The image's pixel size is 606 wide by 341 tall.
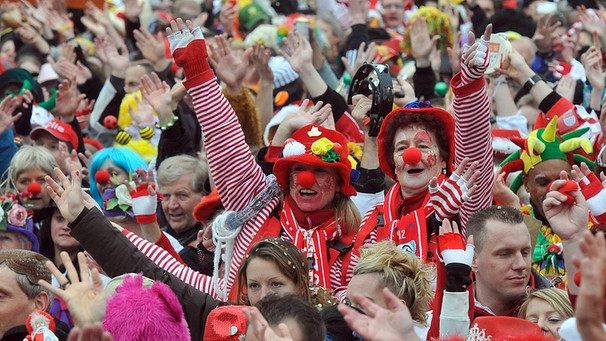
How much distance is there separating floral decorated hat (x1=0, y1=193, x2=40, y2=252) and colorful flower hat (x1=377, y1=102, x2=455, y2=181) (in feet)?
7.15

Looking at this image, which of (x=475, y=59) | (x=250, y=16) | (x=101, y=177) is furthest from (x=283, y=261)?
(x=250, y=16)

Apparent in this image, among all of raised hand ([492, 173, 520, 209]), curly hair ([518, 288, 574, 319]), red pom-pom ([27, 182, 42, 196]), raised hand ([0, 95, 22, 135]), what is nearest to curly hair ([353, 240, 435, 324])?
curly hair ([518, 288, 574, 319])

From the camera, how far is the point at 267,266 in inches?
190

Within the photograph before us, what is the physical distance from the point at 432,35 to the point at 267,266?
4828mm

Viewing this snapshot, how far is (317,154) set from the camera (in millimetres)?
5621

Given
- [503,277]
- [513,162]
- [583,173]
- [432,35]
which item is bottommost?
[432,35]

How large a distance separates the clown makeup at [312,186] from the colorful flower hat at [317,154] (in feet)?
0.12

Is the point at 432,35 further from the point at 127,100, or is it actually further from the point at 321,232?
the point at 321,232

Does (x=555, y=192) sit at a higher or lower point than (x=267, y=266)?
higher

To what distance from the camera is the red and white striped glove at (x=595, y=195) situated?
4651 mm

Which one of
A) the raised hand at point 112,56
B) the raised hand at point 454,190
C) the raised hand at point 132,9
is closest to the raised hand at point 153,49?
the raised hand at point 112,56

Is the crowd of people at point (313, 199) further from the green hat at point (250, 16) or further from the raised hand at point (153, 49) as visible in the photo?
the green hat at point (250, 16)

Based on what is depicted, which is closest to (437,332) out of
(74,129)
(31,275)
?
(31,275)

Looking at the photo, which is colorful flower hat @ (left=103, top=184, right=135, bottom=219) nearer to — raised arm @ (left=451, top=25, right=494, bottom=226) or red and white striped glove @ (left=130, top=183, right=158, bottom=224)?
red and white striped glove @ (left=130, top=183, right=158, bottom=224)
